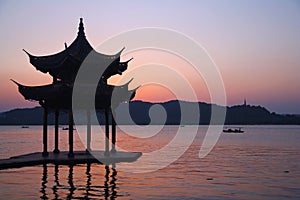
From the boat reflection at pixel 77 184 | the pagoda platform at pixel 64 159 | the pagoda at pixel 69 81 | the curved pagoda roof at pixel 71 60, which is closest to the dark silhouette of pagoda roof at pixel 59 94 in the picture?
the pagoda at pixel 69 81

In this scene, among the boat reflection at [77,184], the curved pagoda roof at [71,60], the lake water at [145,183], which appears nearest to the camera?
the boat reflection at [77,184]

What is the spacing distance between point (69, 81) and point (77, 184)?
9376 millimetres

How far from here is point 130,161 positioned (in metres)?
30.1

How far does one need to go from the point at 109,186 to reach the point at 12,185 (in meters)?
4.04

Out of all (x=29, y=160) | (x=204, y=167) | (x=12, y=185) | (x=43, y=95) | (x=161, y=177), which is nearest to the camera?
(x=12, y=185)

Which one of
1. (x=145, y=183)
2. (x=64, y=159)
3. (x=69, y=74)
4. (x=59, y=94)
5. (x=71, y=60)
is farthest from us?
(x=69, y=74)

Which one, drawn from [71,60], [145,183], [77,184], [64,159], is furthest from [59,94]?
[145,183]

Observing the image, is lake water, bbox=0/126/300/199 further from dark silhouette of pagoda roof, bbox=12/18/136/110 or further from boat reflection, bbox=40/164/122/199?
dark silhouette of pagoda roof, bbox=12/18/136/110

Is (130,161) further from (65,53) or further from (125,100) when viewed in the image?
(65,53)

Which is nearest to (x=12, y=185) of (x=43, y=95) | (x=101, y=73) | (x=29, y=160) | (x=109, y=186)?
(x=109, y=186)

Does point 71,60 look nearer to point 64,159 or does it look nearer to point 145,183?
point 64,159

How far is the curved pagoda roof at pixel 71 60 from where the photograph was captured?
2831 cm

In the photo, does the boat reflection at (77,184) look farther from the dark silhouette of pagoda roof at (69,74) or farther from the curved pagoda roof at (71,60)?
the curved pagoda roof at (71,60)

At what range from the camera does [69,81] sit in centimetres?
2889
